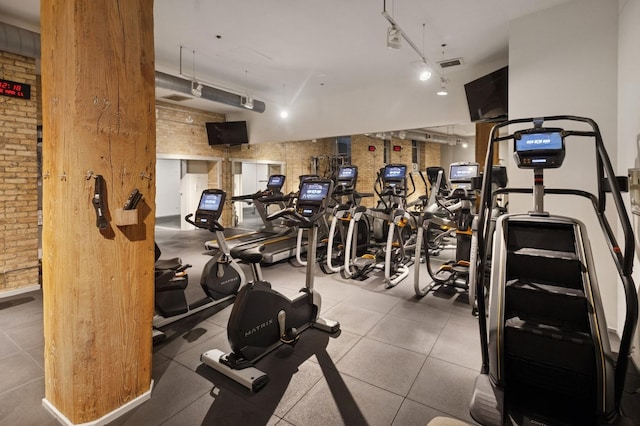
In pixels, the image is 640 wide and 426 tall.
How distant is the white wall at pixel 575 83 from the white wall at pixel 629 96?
0.17m

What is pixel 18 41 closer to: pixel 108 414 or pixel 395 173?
pixel 108 414

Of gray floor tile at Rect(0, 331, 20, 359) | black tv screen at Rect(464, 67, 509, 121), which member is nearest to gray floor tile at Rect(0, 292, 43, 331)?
gray floor tile at Rect(0, 331, 20, 359)

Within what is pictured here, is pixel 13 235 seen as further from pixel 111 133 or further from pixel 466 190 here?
pixel 466 190

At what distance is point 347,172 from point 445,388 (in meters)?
4.96

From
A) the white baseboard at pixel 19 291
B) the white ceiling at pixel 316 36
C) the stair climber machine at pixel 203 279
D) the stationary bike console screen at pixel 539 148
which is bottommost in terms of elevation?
the white baseboard at pixel 19 291

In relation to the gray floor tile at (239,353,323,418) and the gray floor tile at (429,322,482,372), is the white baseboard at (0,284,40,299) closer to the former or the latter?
the gray floor tile at (239,353,323,418)

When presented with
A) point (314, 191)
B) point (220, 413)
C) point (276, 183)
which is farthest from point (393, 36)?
point (276, 183)

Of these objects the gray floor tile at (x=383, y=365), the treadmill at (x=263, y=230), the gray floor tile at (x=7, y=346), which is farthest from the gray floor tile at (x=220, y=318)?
the treadmill at (x=263, y=230)

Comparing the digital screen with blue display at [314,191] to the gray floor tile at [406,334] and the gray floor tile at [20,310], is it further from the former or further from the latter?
the gray floor tile at [20,310]

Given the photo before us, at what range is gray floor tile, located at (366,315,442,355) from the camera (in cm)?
310

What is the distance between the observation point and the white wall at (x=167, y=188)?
1306 centimetres

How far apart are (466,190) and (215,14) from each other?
4.15 metres

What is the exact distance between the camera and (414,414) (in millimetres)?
2170

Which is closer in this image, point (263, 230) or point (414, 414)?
point (414, 414)
